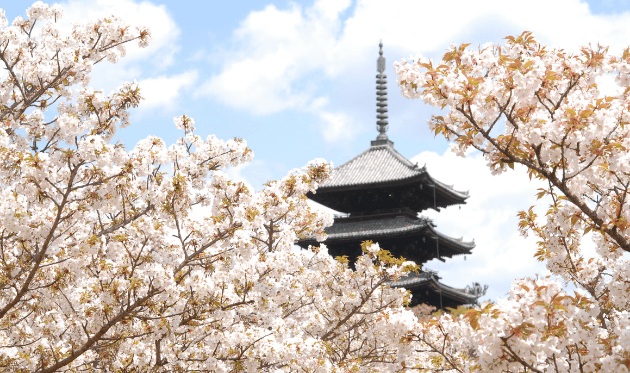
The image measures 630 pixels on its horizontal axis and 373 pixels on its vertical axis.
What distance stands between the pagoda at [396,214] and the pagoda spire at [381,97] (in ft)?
7.58

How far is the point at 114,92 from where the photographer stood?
Answer: 7.46 m

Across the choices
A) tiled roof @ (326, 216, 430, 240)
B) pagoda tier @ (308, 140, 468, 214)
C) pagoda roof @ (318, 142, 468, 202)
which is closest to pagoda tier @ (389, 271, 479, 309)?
tiled roof @ (326, 216, 430, 240)

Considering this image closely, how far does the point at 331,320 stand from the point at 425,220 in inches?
570

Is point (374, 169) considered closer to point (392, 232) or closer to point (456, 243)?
point (392, 232)

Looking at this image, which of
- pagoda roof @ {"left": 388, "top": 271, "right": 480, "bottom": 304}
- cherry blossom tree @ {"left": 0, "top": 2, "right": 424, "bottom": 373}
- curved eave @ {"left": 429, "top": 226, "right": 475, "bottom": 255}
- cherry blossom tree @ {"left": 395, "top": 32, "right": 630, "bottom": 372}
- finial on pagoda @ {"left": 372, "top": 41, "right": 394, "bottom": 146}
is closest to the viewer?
cherry blossom tree @ {"left": 395, "top": 32, "right": 630, "bottom": 372}

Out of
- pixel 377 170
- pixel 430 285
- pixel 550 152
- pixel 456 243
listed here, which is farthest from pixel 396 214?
pixel 550 152

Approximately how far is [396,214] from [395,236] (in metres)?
1.73

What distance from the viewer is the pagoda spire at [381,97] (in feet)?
102

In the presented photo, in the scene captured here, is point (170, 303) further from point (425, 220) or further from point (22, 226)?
point (425, 220)

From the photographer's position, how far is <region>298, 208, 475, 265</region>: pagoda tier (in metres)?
25.0

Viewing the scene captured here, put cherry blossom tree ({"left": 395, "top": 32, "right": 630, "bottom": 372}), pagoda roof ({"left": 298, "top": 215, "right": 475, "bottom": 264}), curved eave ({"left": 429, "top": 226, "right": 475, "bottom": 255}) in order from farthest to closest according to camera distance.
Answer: curved eave ({"left": 429, "top": 226, "right": 475, "bottom": 255}) → pagoda roof ({"left": 298, "top": 215, "right": 475, "bottom": 264}) → cherry blossom tree ({"left": 395, "top": 32, "right": 630, "bottom": 372})

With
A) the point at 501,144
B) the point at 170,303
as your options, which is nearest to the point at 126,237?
the point at 170,303

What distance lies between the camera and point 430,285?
975 inches

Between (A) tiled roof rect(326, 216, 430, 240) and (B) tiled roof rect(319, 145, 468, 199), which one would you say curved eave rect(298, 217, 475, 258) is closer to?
(A) tiled roof rect(326, 216, 430, 240)
